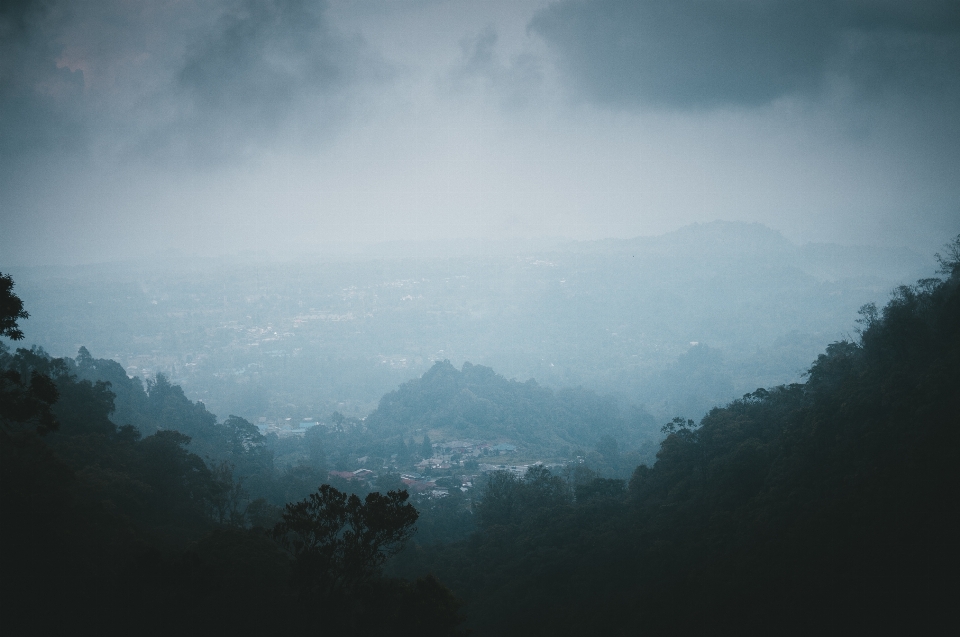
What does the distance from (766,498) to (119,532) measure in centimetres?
3261

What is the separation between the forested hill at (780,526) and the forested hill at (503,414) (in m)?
52.6

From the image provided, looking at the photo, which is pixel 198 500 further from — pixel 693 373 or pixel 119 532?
pixel 693 373

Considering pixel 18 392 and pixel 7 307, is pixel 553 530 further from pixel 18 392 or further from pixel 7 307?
pixel 7 307

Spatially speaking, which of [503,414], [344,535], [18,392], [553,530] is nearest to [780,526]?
[553,530]

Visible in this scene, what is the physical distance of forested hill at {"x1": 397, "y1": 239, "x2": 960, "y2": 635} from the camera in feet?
62.5

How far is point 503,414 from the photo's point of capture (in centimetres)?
10119

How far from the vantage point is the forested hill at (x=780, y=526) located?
19062 millimetres

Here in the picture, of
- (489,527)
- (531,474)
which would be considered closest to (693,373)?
(531,474)

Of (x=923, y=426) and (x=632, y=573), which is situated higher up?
(x=923, y=426)

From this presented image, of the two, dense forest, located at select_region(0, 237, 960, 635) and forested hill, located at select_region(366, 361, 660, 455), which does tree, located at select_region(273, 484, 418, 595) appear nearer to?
dense forest, located at select_region(0, 237, 960, 635)

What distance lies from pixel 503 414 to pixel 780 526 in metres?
76.8

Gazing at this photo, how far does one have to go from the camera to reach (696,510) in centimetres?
3288

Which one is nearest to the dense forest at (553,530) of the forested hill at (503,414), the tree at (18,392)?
the tree at (18,392)

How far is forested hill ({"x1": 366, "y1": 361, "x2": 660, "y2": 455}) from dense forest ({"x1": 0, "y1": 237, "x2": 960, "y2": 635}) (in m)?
43.0
